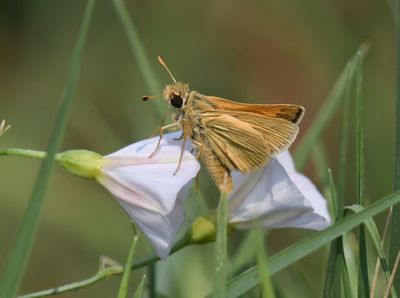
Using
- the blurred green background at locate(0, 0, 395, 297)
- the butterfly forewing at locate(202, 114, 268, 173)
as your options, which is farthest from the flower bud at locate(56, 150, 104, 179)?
the blurred green background at locate(0, 0, 395, 297)

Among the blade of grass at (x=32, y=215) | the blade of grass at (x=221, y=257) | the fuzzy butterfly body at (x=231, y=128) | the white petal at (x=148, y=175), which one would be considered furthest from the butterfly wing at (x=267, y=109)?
the blade of grass at (x=32, y=215)

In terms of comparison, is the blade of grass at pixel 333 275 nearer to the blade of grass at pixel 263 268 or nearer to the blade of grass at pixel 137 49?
the blade of grass at pixel 263 268

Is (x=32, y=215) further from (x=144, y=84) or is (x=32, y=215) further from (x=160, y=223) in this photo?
(x=144, y=84)

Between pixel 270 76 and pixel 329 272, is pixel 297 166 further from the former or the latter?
pixel 270 76

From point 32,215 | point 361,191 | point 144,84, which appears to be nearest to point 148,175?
point 361,191

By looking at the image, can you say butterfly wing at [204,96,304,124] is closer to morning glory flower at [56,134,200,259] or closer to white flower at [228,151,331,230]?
white flower at [228,151,331,230]

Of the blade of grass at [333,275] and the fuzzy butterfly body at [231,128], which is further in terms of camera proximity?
the fuzzy butterfly body at [231,128]
